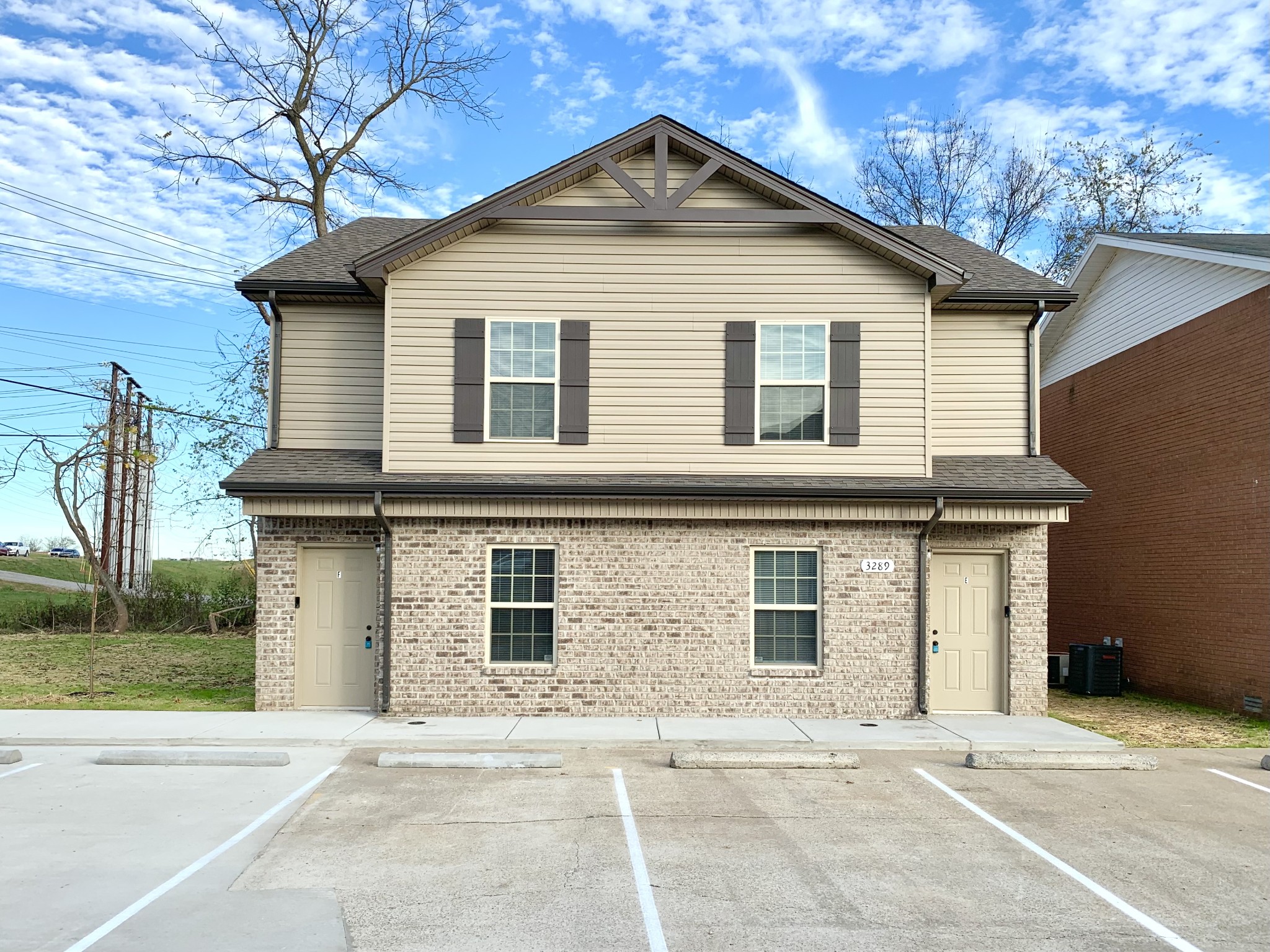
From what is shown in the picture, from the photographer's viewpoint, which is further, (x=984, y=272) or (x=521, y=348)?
(x=984, y=272)

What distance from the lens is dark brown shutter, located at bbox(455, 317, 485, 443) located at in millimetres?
13180

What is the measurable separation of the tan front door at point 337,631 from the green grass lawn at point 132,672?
4.28ft

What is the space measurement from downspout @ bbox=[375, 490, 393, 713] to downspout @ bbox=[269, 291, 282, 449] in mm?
2238

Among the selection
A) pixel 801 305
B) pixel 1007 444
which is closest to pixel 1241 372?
pixel 1007 444

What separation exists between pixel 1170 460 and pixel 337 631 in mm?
13259

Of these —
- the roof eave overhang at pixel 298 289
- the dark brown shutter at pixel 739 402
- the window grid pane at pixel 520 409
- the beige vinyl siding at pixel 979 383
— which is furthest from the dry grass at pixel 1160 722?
the roof eave overhang at pixel 298 289

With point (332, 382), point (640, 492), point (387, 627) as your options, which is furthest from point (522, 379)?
point (387, 627)

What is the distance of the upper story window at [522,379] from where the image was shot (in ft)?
43.5

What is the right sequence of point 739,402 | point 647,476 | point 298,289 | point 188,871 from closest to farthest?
point 188,871 → point 647,476 → point 739,402 → point 298,289

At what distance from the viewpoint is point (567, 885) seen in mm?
6738

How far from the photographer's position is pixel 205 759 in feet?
34.6

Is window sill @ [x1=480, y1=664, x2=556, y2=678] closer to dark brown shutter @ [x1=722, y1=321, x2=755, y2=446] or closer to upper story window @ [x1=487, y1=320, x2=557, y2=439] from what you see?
upper story window @ [x1=487, y1=320, x2=557, y2=439]

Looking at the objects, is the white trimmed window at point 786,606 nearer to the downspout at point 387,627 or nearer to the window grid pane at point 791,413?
the window grid pane at point 791,413

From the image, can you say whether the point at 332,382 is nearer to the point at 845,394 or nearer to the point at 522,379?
the point at 522,379
